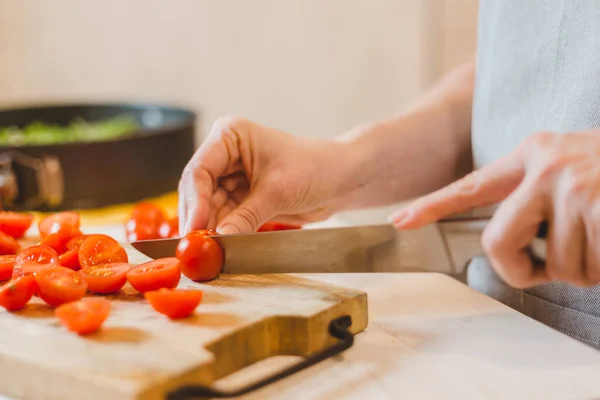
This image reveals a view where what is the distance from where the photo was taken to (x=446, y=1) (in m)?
2.54

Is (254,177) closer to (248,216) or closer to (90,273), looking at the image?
(248,216)

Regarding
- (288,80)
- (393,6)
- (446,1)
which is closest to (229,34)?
(288,80)

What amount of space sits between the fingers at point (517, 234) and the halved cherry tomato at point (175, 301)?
0.34m

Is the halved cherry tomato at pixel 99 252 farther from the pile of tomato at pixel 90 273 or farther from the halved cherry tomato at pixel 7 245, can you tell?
the halved cherry tomato at pixel 7 245

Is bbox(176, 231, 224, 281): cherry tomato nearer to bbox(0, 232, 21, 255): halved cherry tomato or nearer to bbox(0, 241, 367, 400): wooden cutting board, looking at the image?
bbox(0, 241, 367, 400): wooden cutting board

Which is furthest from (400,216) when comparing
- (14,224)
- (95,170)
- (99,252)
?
(95,170)

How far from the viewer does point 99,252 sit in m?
1.00

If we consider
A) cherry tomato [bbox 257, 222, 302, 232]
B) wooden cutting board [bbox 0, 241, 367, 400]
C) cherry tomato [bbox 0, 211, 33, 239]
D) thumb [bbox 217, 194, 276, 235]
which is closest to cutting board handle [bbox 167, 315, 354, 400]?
wooden cutting board [bbox 0, 241, 367, 400]

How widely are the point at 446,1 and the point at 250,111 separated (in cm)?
85

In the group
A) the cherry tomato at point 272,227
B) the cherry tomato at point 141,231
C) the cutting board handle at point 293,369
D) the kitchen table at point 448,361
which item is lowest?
the kitchen table at point 448,361

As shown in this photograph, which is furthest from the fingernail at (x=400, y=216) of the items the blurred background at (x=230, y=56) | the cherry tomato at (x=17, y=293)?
the blurred background at (x=230, y=56)

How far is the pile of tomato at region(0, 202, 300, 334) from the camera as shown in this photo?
82 centimetres

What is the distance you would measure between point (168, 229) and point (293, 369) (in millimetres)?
566

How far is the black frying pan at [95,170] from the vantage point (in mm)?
1766
